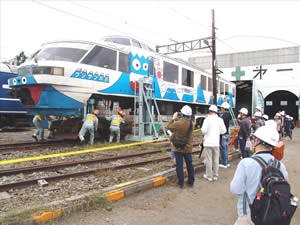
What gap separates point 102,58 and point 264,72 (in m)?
24.6

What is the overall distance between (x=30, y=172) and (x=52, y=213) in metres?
2.84

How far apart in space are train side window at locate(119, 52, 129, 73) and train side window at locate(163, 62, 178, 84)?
8.20 feet

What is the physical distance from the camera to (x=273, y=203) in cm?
220

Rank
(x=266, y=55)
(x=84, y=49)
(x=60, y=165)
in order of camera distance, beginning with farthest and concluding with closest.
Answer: (x=266, y=55) → (x=84, y=49) → (x=60, y=165)

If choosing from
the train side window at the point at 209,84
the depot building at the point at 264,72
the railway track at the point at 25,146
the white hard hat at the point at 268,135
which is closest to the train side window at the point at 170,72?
the train side window at the point at 209,84

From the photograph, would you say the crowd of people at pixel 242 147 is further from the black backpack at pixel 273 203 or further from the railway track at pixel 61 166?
the railway track at pixel 61 166

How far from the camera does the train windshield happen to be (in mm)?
9227

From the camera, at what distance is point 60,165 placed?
6766mm

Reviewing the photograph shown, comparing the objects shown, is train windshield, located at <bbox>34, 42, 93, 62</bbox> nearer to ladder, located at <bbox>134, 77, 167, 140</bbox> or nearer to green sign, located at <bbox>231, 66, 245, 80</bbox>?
ladder, located at <bbox>134, 77, 167, 140</bbox>

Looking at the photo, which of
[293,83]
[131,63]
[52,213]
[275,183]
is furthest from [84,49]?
[293,83]

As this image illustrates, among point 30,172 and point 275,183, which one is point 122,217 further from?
point 30,172

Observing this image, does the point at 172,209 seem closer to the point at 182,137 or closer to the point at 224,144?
the point at 182,137

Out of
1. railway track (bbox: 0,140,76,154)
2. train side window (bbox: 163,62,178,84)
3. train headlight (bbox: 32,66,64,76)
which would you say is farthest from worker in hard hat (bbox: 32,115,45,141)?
train side window (bbox: 163,62,178,84)

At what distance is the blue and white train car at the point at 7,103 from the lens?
14.6m
